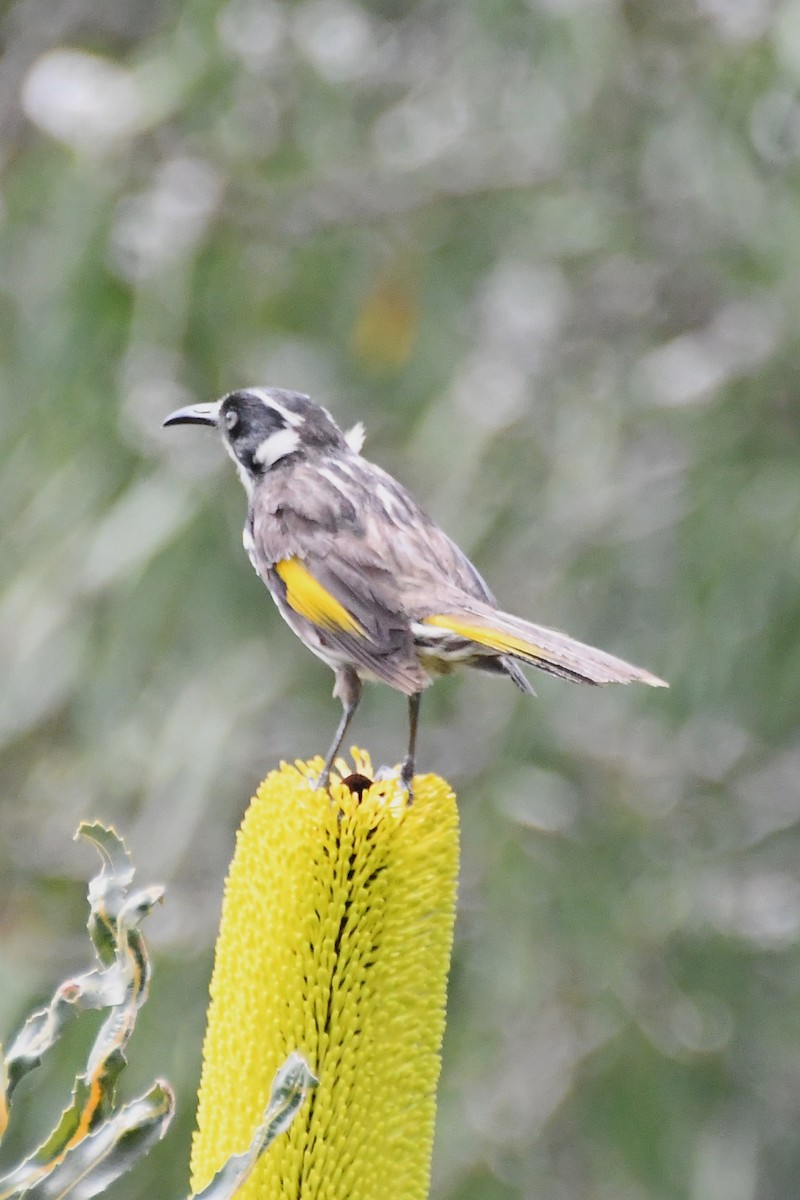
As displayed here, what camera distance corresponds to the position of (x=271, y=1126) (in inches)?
55.5

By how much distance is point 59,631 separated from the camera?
478 centimetres

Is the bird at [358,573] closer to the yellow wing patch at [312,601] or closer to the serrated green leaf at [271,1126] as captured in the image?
the yellow wing patch at [312,601]

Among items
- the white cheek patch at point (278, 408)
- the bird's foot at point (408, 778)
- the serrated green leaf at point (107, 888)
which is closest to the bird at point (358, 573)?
the white cheek patch at point (278, 408)

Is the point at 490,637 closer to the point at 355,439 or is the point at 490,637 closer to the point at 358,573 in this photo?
the point at 358,573

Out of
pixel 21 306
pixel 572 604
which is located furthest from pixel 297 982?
pixel 21 306

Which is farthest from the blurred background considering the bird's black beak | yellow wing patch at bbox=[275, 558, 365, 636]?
yellow wing patch at bbox=[275, 558, 365, 636]

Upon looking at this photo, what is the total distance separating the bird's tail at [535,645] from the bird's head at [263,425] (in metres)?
0.62

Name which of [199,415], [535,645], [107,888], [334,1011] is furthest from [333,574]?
[107,888]

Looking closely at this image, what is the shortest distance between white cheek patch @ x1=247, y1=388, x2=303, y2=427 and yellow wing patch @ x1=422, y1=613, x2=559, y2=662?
70cm

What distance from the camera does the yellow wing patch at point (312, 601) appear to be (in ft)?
8.28

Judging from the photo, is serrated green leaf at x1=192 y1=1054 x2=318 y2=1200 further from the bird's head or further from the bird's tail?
the bird's head

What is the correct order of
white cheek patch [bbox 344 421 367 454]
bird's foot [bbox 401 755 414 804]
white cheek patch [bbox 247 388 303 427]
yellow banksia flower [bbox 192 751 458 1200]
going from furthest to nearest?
white cheek patch [bbox 344 421 367 454], white cheek patch [bbox 247 388 303 427], bird's foot [bbox 401 755 414 804], yellow banksia flower [bbox 192 751 458 1200]

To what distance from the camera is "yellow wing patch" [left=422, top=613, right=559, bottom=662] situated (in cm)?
226

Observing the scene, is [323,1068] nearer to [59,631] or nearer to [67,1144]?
[67,1144]
